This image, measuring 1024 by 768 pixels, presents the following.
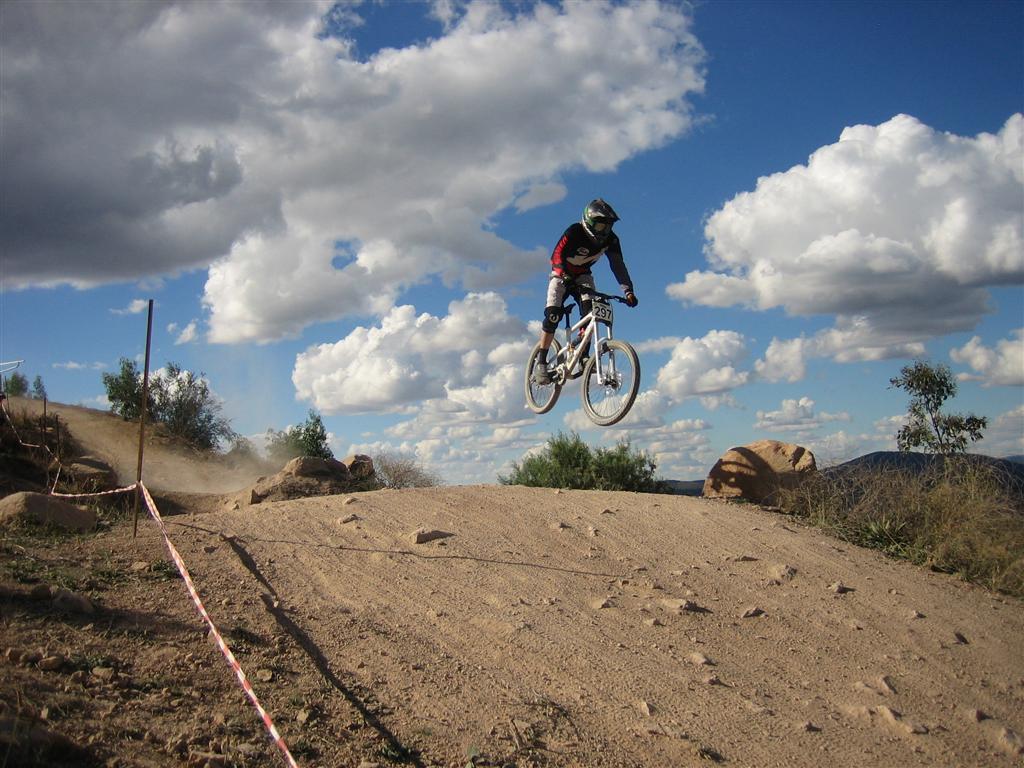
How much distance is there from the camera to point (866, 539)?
11.5 metres

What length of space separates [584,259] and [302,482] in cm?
659

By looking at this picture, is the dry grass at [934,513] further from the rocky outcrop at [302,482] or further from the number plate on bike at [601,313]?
the rocky outcrop at [302,482]

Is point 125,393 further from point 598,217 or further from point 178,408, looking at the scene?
point 598,217

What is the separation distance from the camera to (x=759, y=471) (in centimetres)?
1373

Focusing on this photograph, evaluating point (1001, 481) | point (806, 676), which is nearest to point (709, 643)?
point (806, 676)

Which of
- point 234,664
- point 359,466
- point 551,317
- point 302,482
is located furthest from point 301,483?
point 234,664

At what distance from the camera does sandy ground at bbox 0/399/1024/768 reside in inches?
208

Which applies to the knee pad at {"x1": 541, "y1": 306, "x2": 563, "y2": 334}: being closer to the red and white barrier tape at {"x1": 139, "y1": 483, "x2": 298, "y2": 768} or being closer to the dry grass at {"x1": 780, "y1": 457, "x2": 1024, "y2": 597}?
the dry grass at {"x1": 780, "y1": 457, "x2": 1024, "y2": 597}

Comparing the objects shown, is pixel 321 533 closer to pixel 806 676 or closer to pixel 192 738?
pixel 192 738

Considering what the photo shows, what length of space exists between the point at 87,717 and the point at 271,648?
1.77m

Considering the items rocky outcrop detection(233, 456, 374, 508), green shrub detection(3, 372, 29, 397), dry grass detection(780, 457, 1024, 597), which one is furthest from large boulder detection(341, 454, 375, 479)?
green shrub detection(3, 372, 29, 397)

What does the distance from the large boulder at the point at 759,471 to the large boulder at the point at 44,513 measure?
373 inches

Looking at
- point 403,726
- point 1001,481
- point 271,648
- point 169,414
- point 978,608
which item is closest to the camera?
point 403,726

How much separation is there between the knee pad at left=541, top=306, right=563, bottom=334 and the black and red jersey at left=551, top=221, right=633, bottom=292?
61cm
